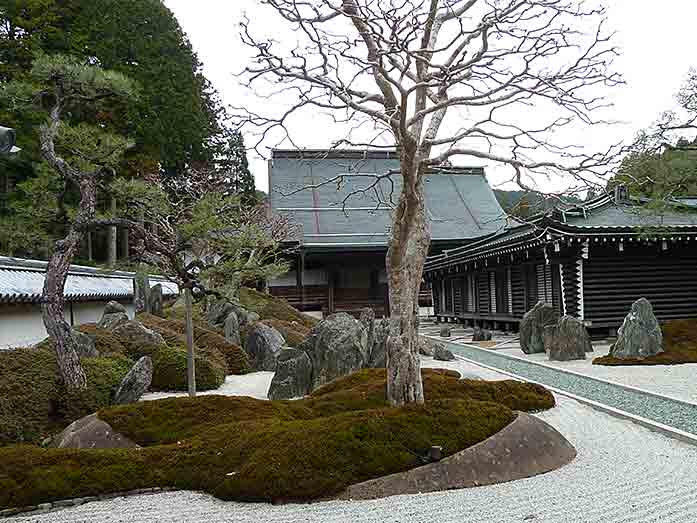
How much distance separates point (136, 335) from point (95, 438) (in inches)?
188

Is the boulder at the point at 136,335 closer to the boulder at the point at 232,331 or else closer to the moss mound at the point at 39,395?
the moss mound at the point at 39,395

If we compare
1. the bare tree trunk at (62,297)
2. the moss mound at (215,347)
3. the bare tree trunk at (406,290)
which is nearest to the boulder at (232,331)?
the moss mound at (215,347)

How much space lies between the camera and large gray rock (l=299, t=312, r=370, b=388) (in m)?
8.89

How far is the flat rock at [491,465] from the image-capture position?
4152mm

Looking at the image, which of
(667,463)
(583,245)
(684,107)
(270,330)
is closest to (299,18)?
(667,463)

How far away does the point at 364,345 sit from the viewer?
9789mm

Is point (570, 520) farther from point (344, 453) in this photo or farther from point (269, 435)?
point (269, 435)

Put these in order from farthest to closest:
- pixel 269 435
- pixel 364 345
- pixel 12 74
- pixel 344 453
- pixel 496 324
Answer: pixel 496 324
pixel 12 74
pixel 364 345
pixel 269 435
pixel 344 453

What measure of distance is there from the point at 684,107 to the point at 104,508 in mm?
11871

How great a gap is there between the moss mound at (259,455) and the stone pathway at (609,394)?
2.43 metres

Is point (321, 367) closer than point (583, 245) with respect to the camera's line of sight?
Yes

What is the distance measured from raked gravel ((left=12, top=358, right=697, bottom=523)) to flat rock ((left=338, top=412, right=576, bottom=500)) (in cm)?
10

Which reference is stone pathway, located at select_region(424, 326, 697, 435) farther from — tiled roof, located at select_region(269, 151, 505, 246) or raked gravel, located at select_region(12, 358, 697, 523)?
tiled roof, located at select_region(269, 151, 505, 246)

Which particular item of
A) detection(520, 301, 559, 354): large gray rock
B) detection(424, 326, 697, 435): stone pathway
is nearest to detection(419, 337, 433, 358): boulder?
detection(424, 326, 697, 435): stone pathway
